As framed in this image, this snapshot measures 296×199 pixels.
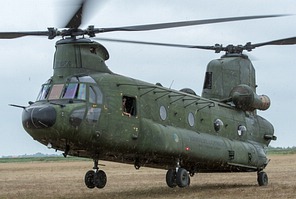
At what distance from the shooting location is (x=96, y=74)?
692 inches

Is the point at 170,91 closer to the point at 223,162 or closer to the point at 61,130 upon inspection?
the point at 223,162

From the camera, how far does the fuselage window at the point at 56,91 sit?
16.7m

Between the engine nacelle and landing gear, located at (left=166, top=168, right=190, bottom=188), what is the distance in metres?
5.76

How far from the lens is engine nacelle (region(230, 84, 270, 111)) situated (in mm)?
23625

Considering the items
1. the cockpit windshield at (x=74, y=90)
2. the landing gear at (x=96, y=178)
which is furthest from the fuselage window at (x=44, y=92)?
the landing gear at (x=96, y=178)

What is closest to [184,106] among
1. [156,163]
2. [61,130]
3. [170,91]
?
[170,91]

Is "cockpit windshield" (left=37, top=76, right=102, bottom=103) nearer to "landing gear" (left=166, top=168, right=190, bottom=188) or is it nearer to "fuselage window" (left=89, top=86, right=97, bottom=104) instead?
"fuselage window" (left=89, top=86, right=97, bottom=104)

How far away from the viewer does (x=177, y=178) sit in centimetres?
1889

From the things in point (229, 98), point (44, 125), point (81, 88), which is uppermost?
point (229, 98)

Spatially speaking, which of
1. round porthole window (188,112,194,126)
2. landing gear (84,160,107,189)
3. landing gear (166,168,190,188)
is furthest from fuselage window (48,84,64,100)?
round porthole window (188,112,194,126)

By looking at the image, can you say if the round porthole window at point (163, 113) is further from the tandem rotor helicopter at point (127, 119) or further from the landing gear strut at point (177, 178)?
the landing gear strut at point (177, 178)

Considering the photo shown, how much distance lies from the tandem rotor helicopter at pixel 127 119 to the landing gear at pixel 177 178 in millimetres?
32

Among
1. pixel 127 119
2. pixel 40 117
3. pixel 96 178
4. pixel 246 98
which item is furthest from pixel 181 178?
pixel 246 98

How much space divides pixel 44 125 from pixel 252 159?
399 inches
